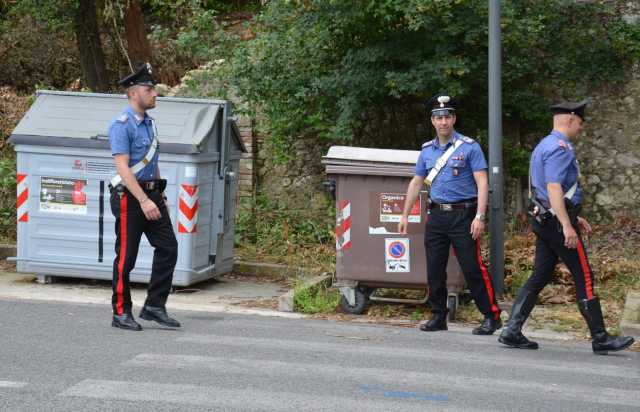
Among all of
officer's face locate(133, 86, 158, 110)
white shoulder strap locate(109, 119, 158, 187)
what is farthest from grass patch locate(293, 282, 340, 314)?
officer's face locate(133, 86, 158, 110)

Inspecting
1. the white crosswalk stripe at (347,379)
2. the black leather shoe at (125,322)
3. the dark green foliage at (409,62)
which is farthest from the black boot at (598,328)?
the dark green foliage at (409,62)

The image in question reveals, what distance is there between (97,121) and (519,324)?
176 inches

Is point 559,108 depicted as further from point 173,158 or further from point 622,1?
point 622,1

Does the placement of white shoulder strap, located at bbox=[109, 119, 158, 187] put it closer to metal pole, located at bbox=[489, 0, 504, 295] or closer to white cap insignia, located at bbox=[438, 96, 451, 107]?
white cap insignia, located at bbox=[438, 96, 451, 107]

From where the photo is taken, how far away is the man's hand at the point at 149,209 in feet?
24.0

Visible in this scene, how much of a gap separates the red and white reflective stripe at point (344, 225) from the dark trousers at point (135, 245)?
159 cm

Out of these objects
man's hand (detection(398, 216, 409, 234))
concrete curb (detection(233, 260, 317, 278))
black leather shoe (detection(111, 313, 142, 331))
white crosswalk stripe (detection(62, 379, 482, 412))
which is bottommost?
white crosswalk stripe (detection(62, 379, 482, 412))

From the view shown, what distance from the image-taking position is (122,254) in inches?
298

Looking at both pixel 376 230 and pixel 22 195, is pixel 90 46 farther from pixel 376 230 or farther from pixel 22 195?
pixel 376 230

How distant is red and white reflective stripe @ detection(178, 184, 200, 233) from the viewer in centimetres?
938

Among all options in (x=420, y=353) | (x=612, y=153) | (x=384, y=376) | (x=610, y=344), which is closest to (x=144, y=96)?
(x=420, y=353)

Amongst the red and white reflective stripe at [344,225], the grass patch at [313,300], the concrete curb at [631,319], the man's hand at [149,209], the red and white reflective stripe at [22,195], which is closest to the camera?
the man's hand at [149,209]

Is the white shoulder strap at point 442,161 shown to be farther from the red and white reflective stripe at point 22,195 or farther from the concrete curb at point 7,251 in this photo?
the concrete curb at point 7,251

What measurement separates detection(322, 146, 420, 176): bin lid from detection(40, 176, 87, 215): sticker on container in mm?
2420
